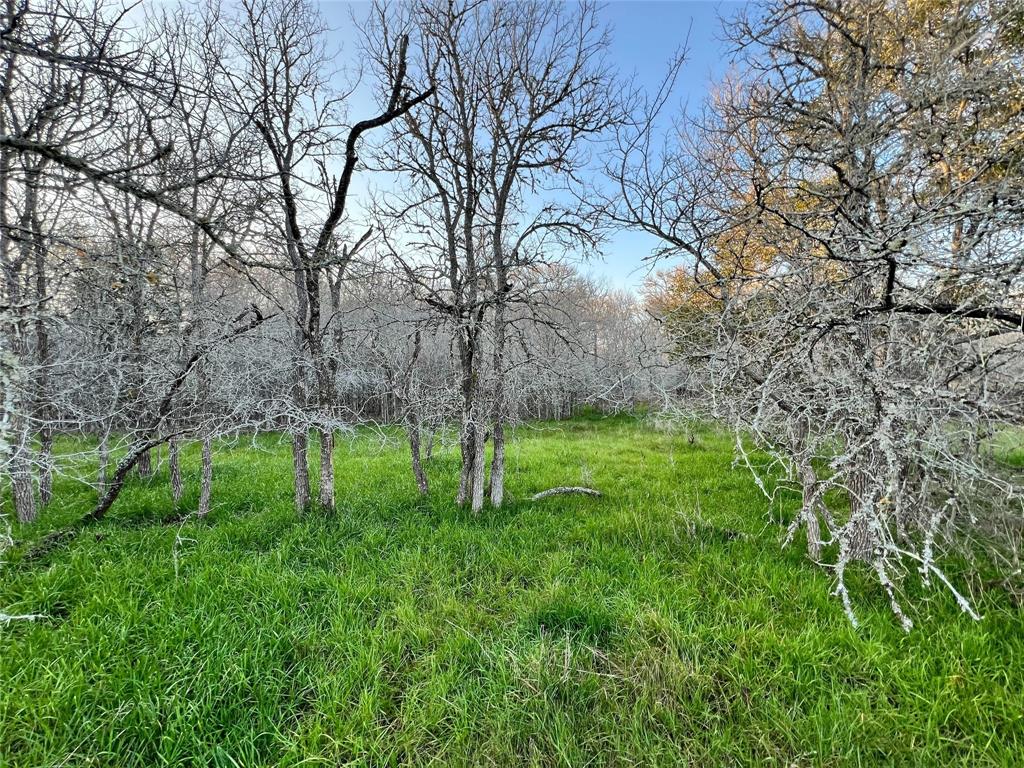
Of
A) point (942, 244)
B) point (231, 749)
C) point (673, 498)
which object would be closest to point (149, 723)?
point (231, 749)

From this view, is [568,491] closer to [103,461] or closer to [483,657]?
[483,657]

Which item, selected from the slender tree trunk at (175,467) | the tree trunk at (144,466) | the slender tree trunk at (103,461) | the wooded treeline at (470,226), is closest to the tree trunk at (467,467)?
the wooded treeline at (470,226)

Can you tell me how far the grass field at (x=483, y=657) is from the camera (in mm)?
2076

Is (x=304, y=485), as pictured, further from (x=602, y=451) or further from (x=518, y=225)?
(x=602, y=451)

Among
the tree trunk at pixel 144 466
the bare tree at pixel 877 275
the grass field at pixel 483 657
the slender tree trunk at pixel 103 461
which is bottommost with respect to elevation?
the grass field at pixel 483 657

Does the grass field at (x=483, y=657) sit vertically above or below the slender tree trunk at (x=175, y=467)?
below

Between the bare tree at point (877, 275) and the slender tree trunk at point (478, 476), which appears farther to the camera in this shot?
the slender tree trunk at point (478, 476)

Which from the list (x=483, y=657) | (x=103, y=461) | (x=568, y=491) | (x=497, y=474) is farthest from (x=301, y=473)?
(x=568, y=491)

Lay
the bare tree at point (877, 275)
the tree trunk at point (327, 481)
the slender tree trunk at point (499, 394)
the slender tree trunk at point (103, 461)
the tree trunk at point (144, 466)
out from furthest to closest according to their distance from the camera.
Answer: the tree trunk at point (144, 466) → the slender tree trunk at point (499, 394) → the tree trunk at point (327, 481) → the slender tree trunk at point (103, 461) → the bare tree at point (877, 275)

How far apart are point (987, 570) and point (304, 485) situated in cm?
700

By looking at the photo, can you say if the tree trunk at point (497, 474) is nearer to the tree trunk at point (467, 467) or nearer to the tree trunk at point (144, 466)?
the tree trunk at point (467, 467)

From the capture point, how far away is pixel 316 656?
267 cm

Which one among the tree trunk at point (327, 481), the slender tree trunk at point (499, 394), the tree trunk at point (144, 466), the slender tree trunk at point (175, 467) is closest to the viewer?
the tree trunk at point (327, 481)

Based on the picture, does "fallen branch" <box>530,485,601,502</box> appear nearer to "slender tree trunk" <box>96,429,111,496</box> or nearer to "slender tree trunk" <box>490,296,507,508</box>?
"slender tree trunk" <box>490,296,507,508</box>
